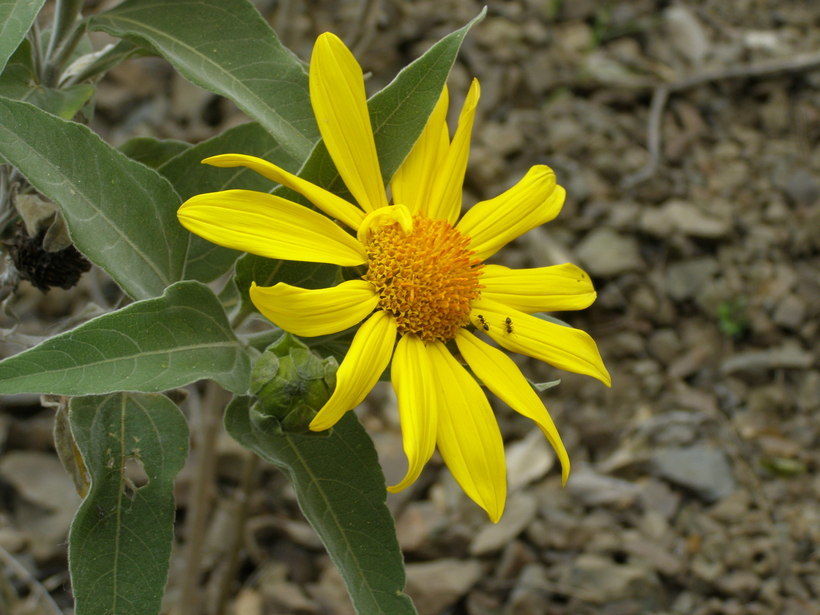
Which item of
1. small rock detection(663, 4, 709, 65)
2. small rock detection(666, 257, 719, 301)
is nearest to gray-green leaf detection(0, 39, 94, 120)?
small rock detection(666, 257, 719, 301)

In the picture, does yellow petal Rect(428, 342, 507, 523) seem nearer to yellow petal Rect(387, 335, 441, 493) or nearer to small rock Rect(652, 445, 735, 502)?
yellow petal Rect(387, 335, 441, 493)

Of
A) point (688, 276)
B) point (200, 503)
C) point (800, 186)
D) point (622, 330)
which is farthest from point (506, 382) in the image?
point (800, 186)

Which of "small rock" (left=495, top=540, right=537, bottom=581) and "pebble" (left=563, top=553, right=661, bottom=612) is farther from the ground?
"pebble" (left=563, top=553, right=661, bottom=612)

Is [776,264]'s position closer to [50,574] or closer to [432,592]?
[432,592]

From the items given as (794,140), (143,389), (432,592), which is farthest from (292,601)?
(794,140)

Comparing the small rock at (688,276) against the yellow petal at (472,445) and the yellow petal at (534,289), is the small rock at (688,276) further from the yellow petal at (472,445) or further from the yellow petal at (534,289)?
the yellow petal at (472,445)
